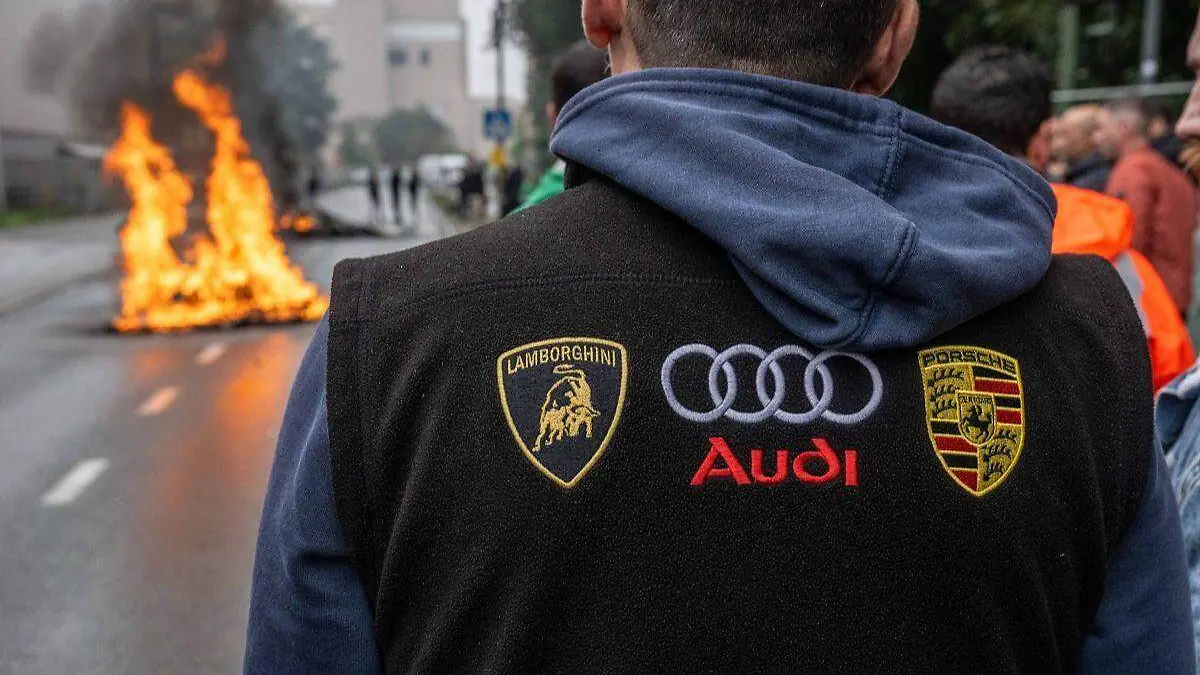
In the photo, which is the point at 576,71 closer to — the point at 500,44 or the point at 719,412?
the point at 719,412

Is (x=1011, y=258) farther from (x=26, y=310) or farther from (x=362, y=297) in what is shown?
(x=26, y=310)

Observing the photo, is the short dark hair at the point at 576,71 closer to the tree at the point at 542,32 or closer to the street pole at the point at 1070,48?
the street pole at the point at 1070,48

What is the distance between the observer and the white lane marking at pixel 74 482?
22.1 ft

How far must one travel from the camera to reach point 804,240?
1156mm

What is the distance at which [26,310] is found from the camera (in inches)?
627

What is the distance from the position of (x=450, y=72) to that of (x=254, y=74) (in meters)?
129

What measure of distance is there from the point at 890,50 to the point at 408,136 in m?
117

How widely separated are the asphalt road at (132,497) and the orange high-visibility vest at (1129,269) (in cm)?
329

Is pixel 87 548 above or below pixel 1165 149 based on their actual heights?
below

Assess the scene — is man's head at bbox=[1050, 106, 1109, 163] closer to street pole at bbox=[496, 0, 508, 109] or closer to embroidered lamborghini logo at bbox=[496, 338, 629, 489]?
embroidered lamborghini logo at bbox=[496, 338, 629, 489]

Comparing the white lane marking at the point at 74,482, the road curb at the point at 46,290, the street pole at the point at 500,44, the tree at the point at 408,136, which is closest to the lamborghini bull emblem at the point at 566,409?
the white lane marking at the point at 74,482

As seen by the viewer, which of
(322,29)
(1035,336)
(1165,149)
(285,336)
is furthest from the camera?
(322,29)

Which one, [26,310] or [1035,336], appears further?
[26,310]

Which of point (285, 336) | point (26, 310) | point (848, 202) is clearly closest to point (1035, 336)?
point (848, 202)
